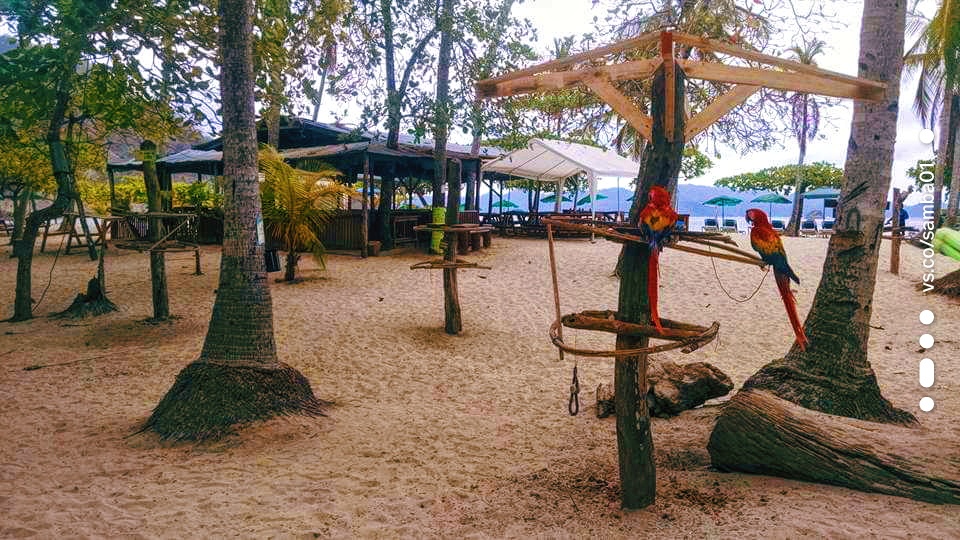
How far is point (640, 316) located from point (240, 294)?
3703 mm

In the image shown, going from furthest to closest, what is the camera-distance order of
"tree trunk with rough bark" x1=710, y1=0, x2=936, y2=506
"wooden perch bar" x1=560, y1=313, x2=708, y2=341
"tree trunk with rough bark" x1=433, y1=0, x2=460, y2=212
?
"tree trunk with rough bark" x1=433, y1=0, x2=460, y2=212, "tree trunk with rough bark" x1=710, y1=0, x2=936, y2=506, "wooden perch bar" x1=560, y1=313, x2=708, y2=341

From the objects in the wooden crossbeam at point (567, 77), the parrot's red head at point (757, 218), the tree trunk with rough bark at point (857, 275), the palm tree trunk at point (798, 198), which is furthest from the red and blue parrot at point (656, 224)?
the palm tree trunk at point (798, 198)

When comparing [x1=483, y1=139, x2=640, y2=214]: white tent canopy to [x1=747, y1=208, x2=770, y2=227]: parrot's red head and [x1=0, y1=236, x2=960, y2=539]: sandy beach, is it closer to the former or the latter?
[x1=0, y1=236, x2=960, y2=539]: sandy beach

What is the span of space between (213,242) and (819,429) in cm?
1771

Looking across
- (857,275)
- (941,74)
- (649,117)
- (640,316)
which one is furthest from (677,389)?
(941,74)

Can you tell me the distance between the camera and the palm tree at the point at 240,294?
4.96 metres

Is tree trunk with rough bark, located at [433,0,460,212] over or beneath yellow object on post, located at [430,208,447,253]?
over

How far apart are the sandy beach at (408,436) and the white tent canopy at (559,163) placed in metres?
7.98

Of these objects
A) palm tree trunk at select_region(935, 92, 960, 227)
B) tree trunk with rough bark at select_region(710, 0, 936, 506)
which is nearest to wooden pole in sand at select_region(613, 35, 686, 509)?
tree trunk with rough bark at select_region(710, 0, 936, 506)

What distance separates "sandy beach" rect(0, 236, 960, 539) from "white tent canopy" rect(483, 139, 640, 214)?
26.2ft

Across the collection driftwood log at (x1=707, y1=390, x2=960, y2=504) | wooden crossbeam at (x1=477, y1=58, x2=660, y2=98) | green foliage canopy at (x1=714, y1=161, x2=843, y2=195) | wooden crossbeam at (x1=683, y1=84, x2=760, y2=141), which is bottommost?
driftwood log at (x1=707, y1=390, x2=960, y2=504)

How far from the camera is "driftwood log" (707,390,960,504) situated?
9.76 ft

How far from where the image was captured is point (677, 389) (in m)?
4.96

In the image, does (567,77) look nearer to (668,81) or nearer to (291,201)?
(668,81)
